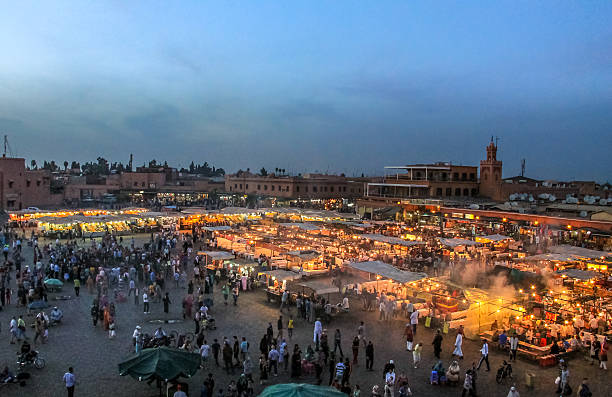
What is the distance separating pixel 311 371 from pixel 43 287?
10.1 meters

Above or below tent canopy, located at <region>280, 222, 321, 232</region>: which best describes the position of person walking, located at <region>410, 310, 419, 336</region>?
below

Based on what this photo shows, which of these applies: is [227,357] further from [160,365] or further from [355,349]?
[355,349]

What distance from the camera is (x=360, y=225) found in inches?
1087

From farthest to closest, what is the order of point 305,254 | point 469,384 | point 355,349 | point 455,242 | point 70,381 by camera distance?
point 455,242 → point 305,254 → point 355,349 → point 469,384 → point 70,381

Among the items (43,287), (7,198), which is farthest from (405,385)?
(7,198)

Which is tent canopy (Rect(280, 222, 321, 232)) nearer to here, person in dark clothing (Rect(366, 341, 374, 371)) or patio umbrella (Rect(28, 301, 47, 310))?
patio umbrella (Rect(28, 301, 47, 310))

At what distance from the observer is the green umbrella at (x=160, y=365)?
8.21m

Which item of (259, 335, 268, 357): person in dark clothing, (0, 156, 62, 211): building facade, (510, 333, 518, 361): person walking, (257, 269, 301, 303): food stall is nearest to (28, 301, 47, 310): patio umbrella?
(257, 269, 301, 303): food stall

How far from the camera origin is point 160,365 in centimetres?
834

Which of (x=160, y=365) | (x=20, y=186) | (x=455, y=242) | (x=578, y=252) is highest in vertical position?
(x=20, y=186)

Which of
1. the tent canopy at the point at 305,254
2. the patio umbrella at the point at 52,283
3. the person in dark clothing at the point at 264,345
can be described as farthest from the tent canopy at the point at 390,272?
the patio umbrella at the point at 52,283

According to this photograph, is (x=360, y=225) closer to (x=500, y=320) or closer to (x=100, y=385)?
(x=500, y=320)

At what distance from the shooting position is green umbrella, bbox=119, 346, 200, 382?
8.21 metres

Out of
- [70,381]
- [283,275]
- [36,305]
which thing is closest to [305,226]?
[283,275]
